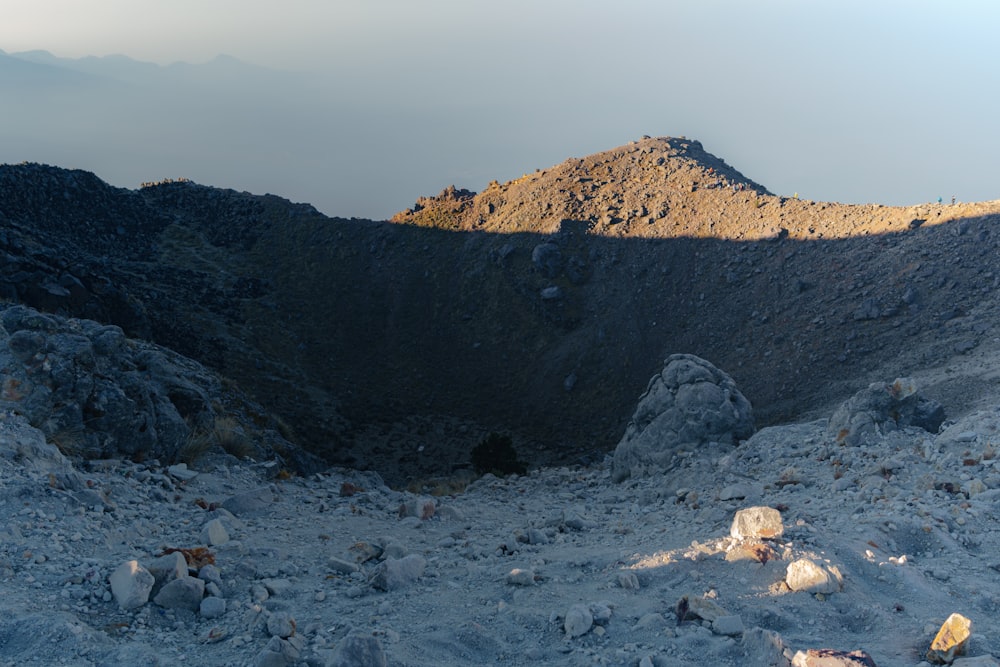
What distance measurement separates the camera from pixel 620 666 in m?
5.16

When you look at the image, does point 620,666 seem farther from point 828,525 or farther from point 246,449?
point 246,449

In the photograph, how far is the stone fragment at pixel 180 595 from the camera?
19.5 feet

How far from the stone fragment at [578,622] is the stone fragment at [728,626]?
A: 95cm

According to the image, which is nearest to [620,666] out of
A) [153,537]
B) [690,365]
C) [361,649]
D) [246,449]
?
[361,649]

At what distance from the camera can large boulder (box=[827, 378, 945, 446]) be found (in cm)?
1262

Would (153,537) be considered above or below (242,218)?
below

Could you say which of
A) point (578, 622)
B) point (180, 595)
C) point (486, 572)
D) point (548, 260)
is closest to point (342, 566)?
point (486, 572)

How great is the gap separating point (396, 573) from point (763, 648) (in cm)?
332

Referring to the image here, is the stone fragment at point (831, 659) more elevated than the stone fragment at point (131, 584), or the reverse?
the stone fragment at point (831, 659)

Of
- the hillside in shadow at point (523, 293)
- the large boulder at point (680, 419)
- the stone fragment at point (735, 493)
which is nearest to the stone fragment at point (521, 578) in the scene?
the stone fragment at point (735, 493)

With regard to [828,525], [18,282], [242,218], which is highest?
[242,218]

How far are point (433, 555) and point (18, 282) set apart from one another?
20832mm

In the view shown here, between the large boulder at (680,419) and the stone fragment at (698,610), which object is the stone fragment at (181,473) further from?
the large boulder at (680,419)

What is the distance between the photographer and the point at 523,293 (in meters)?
35.6
